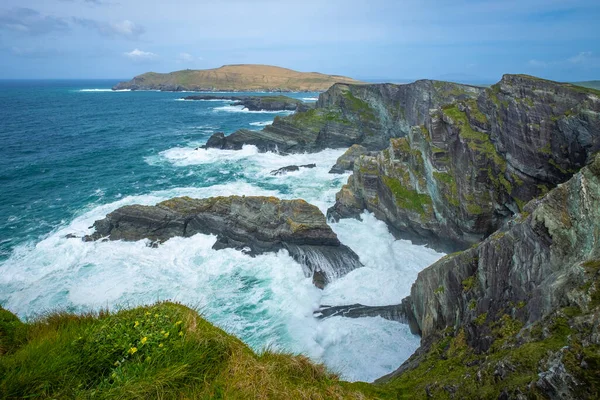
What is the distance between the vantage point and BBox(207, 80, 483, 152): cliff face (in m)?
59.3

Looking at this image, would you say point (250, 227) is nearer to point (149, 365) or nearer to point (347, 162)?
point (149, 365)

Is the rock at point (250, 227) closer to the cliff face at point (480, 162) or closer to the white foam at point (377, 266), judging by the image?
the white foam at point (377, 266)

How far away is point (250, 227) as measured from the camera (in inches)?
1080

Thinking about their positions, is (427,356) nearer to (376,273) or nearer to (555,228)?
(555,228)

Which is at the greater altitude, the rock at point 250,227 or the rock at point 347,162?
the rock at point 347,162

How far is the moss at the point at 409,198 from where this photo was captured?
27.1 meters

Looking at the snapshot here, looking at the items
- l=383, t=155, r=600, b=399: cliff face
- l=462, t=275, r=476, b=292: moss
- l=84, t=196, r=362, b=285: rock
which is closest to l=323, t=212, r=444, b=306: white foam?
l=84, t=196, r=362, b=285: rock

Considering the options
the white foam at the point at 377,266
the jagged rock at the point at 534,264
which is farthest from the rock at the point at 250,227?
the jagged rock at the point at 534,264

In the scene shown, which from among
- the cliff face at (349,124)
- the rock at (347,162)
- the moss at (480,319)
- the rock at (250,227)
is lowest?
the rock at (250,227)

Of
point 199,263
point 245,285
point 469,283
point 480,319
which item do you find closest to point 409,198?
point 245,285

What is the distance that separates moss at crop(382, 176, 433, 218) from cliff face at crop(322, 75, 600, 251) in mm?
76

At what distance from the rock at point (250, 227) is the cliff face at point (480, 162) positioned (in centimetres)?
676

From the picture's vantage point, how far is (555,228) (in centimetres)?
1042

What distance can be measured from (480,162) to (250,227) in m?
16.7
